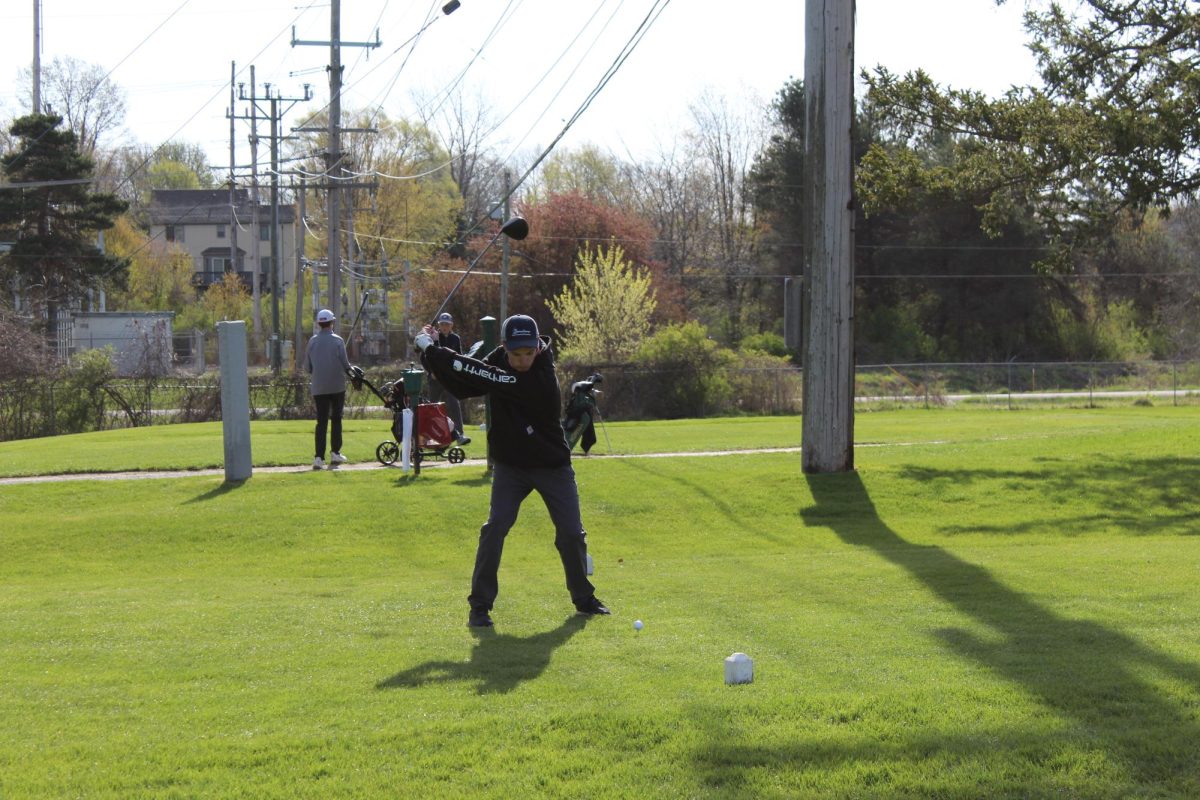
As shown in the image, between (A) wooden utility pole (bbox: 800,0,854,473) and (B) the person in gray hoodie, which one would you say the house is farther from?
(A) wooden utility pole (bbox: 800,0,854,473)

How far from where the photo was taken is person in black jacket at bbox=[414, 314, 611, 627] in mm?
8305

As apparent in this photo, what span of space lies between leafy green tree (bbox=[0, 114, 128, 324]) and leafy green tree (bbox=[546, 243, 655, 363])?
1888cm

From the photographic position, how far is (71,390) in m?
31.4

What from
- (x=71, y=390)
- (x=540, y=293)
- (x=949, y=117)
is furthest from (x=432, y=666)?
(x=540, y=293)

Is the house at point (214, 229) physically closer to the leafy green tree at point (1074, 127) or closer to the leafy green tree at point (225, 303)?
the leafy green tree at point (225, 303)

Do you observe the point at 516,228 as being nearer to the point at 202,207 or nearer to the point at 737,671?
the point at 737,671

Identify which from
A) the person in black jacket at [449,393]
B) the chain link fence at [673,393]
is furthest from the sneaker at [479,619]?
the chain link fence at [673,393]

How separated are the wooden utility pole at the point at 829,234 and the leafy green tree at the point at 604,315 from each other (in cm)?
3069

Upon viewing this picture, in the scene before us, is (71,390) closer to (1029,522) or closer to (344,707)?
(1029,522)

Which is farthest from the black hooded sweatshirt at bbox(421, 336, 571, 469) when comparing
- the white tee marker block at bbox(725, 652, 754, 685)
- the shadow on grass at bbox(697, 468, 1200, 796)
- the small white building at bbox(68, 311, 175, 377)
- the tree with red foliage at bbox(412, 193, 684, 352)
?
the tree with red foliage at bbox(412, 193, 684, 352)

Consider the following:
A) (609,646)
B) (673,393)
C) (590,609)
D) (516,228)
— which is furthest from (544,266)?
(609,646)

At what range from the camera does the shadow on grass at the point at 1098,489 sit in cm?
1512

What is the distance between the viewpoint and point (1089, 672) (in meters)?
6.27

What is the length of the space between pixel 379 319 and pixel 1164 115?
55701 mm
